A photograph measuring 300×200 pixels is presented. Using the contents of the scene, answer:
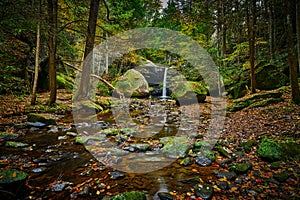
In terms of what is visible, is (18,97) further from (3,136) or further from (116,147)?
(116,147)

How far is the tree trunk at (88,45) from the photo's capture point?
9.06m

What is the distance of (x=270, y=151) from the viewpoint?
373 cm

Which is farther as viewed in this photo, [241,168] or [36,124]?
[36,124]

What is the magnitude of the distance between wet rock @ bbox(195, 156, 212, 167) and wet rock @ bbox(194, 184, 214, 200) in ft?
2.85

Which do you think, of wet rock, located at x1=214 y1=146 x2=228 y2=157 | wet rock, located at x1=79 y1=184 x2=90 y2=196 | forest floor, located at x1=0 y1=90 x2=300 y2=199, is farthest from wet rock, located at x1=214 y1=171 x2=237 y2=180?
wet rock, located at x1=79 y1=184 x2=90 y2=196

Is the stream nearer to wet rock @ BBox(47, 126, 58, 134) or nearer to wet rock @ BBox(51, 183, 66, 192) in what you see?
wet rock @ BBox(51, 183, 66, 192)

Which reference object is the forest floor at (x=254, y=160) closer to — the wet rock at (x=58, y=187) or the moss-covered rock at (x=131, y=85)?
the wet rock at (x=58, y=187)

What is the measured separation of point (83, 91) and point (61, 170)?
651 centimetres

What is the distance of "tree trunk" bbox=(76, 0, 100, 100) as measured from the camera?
9.06 metres

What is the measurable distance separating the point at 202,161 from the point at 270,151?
1387 mm

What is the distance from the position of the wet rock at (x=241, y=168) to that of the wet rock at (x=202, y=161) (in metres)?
0.49

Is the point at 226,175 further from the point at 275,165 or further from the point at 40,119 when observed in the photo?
the point at 40,119

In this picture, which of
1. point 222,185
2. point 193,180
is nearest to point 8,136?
point 193,180

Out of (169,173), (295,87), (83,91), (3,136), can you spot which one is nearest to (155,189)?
(169,173)
